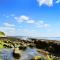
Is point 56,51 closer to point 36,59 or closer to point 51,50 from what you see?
point 51,50

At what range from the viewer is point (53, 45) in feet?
133

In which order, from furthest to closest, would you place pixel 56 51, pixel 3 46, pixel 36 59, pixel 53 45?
pixel 3 46 → pixel 53 45 → pixel 56 51 → pixel 36 59

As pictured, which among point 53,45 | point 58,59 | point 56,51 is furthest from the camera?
point 53,45

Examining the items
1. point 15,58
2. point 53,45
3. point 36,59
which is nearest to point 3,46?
point 53,45

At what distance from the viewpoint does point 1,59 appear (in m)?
26.2

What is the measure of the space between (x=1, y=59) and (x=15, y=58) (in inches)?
87.2

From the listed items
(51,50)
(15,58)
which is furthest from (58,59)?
(51,50)

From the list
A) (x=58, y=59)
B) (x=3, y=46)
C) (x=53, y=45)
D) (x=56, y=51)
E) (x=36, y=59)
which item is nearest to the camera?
(x=36, y=59)

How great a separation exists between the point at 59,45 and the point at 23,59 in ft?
45.8

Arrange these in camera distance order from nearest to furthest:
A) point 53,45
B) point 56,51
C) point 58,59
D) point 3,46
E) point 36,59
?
1. point 36,59
2. point 58,59
3. point 56,51
4. point 53,45
5. point 3,46

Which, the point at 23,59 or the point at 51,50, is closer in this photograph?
the point at 23,59

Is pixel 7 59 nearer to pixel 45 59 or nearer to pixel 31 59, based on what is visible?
pixel 31 59

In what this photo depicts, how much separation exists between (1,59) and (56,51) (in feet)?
44.4

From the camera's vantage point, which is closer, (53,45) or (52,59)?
(52,59)
